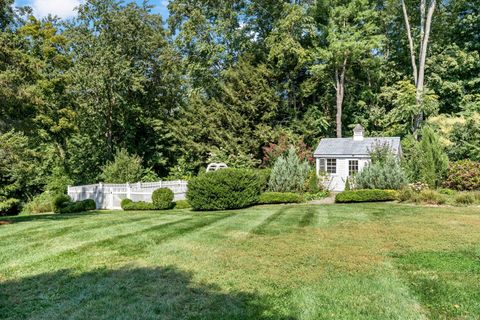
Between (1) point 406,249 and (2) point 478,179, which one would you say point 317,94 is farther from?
(1) point 406,249

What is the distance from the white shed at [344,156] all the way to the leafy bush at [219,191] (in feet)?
25.3

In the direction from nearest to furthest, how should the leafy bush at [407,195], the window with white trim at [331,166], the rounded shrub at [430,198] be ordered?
the rounded shrub at [430,198] < the leafy bush at [407,195] < the window with white trim at [331,166]

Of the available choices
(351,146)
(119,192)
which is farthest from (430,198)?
(119,192)

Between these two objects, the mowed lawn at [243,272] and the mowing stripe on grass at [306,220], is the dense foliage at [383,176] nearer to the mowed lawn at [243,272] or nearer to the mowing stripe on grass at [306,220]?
the mowing stripe on grass at [306,220]

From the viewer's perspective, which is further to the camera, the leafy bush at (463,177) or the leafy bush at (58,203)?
the leafy bush at (58,203)

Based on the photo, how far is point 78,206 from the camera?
666 inches

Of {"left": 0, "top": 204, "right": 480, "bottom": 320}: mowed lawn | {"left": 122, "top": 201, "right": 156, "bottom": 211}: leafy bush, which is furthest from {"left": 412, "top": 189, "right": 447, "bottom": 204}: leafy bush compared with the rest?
{"left": 122, "top": 201, "right": 156, "bottom": 211}: leafy bush

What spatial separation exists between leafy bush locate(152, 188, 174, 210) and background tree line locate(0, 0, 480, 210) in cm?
752

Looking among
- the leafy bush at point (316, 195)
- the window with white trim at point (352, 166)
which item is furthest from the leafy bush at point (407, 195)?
the window with white trim at point (352, 166)

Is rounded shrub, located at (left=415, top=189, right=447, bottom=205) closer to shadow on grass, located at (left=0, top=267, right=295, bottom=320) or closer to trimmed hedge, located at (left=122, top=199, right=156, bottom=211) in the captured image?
trimmed hedge, located at (left=122, top=199, right=156, bottom=211)

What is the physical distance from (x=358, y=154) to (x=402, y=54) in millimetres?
12205

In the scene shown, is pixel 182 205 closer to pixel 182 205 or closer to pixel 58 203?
pixel 182 205

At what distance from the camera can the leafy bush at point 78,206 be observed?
16.8m

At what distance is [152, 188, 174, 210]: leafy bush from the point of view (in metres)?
15.5
